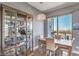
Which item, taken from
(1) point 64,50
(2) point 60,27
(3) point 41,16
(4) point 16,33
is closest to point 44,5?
(3) point 41,16

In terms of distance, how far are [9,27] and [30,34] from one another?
33 centimetres

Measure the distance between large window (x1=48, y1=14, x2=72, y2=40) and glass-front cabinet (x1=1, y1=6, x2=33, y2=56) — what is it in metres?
0.31

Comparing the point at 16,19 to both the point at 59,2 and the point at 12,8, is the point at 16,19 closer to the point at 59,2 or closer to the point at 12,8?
the point at 12,8

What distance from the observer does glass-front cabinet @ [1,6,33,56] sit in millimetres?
1405

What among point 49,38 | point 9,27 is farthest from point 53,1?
point 9,27

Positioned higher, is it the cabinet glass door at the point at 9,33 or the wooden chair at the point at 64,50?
the cabinet glass door at the point at 9,33

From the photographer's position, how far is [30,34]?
62.6 inches

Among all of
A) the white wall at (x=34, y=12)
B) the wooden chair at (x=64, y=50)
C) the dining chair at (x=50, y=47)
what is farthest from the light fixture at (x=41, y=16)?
the wooden chair at (x=64, y=50)

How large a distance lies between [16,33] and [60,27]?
65 centimetres

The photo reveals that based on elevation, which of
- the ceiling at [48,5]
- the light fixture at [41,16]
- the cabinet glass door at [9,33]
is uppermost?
the ceiling at [48,5]

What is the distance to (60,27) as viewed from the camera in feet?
5.01

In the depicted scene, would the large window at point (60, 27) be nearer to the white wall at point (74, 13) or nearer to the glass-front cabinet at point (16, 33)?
the white wall at point (74, 13)

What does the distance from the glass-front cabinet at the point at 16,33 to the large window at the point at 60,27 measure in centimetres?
31

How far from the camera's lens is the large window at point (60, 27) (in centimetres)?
148
